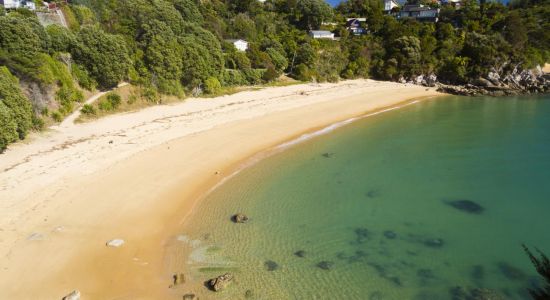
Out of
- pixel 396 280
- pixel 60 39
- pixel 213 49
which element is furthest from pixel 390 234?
pixel 213 49

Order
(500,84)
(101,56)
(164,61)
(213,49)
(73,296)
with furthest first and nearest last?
(500,84)
(213,49)
(164,61)
(101,56)
(73,296)

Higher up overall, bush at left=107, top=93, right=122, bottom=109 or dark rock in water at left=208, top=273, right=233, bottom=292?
bush at left=107, top=93, right=122, bottom=109

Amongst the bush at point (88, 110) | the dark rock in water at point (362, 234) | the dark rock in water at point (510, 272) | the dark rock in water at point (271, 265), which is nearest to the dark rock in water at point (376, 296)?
the dark rock in water at point (362, 234)

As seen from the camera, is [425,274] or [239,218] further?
[239,218]

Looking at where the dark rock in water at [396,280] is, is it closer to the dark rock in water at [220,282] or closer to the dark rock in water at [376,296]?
the dark rock in water at [376,296]

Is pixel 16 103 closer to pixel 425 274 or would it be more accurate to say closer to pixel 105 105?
pixel 105 105

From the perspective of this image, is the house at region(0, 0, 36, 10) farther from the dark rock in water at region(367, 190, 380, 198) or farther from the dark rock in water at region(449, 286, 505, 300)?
the dark rock in water at region(449, 286, 505, 300)

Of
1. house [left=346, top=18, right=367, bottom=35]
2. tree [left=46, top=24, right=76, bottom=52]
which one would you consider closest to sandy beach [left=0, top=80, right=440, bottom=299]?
tree [left=46, top=24, right=76, bottom=52]
